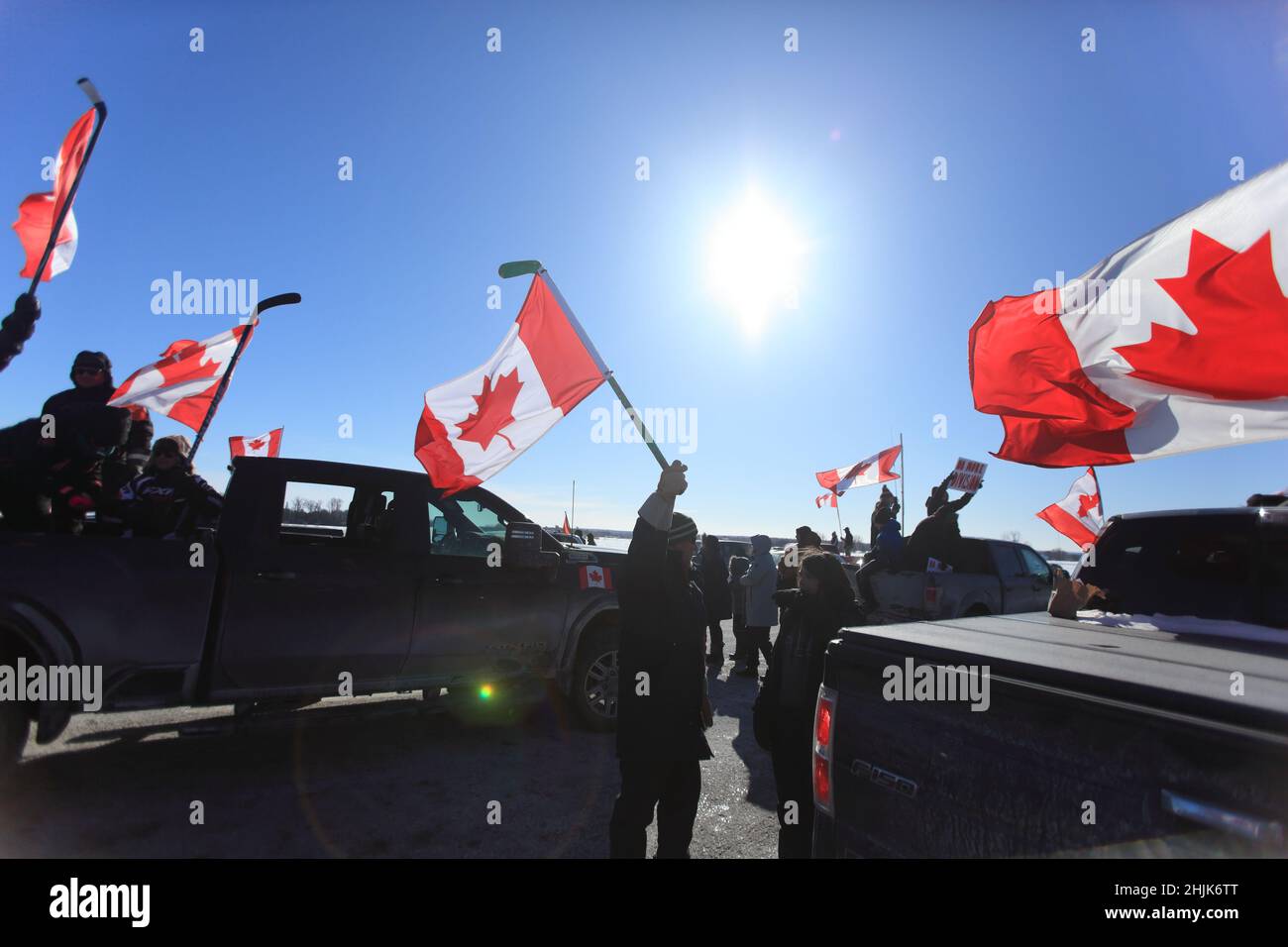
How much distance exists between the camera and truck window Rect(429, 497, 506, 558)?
5.03 meters

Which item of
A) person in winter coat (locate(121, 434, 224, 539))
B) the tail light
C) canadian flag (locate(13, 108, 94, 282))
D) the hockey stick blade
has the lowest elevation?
the tail light

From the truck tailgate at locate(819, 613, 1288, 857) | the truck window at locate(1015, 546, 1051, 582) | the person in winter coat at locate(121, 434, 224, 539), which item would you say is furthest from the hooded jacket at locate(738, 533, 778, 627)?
the person in winter coat at locate(121, 434, 224, 539)

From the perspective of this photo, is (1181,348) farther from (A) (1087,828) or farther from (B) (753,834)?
(B) (753,834)

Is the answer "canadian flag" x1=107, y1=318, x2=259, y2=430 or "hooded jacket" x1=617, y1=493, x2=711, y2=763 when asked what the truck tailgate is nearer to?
"hooded jacket" x1=617, y1=493, x2=711, y2=763

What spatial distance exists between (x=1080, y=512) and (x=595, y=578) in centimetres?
1011

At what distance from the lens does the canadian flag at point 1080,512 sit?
431 inches

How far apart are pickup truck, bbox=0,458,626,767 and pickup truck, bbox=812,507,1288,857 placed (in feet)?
9.13

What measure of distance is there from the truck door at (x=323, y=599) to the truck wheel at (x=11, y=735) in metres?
1.11

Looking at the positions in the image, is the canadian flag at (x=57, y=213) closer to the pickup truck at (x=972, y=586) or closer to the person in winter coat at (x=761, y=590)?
the person in winter coat at (x=761, y=590)

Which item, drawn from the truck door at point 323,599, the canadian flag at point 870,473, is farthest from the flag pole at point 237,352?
the canadian flag at point 870,473

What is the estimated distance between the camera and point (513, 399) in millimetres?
5270

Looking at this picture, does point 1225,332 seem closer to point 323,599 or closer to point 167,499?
point 323,599

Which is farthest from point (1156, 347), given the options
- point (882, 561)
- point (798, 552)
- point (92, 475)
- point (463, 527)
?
point (92, 475)
